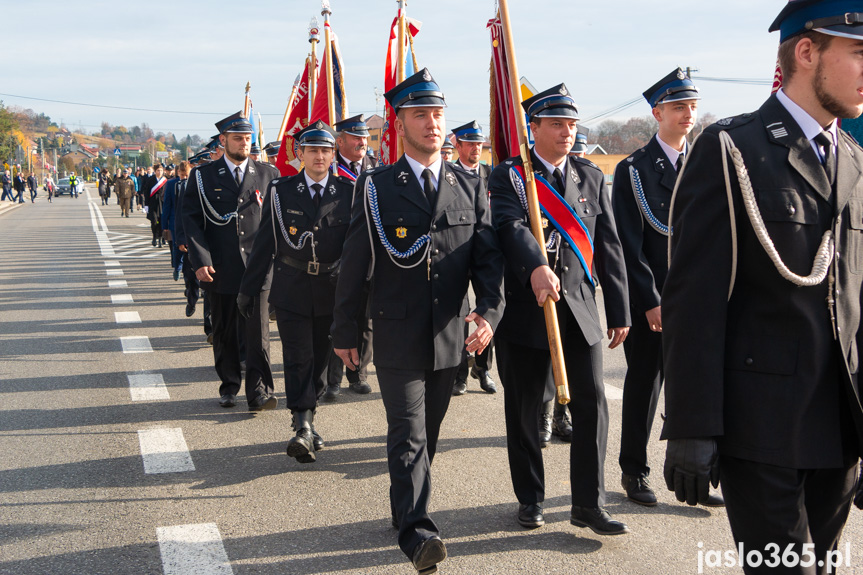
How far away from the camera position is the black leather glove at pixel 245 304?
20.4 ft

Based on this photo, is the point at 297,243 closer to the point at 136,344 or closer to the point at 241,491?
the point at 241,491

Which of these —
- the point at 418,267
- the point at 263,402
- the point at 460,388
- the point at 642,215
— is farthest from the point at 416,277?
the point at 460,388

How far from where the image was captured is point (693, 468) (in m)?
2.35

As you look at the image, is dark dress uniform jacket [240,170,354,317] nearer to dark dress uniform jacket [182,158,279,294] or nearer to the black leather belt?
the black leather belt

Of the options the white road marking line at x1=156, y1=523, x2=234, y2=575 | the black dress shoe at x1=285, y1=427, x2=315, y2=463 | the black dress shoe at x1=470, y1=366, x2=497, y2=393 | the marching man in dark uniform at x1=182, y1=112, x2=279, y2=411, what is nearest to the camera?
the white road marking line at x1=156, y1=523, x2=234, y2=575

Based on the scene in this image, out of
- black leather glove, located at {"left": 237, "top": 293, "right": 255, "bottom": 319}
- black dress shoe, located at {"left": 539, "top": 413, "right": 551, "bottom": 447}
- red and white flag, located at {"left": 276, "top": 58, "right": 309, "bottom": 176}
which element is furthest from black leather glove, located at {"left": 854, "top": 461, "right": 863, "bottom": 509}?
red and white flag, located at {"left": 276, "top": 58, "right": 309, "bottom": 176}

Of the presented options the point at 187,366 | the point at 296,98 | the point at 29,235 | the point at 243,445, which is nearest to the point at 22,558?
the point at 243,445

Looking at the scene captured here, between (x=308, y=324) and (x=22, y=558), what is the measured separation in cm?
245

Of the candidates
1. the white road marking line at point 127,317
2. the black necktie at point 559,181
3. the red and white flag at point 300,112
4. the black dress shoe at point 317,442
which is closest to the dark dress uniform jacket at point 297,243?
the black dress shoe at point 317,442

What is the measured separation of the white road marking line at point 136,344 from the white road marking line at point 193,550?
523 cm

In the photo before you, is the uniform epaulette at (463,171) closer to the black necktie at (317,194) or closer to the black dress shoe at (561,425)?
the black necktie at (317,194)

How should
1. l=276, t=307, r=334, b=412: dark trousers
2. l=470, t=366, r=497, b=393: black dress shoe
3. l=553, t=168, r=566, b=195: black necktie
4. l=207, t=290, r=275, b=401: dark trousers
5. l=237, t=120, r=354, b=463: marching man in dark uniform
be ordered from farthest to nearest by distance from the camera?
l=470, t=366, r=497, b=393: black dress shoe → l=207, t=290, r=275, b=401: dark trousers → l=237, t=120, r=354, b=463: marching man in dark uniform → l=276, t=307, r=334, b=412: dark trousers → l=553, t=168, r=566, b=195: black necktie

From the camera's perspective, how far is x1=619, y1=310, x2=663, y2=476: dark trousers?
190 inches

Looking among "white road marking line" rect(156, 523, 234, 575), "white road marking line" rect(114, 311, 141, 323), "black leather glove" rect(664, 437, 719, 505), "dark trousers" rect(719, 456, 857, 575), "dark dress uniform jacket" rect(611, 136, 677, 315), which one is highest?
"dark dress uniform jacket" rect(611, 136, 677, 315)
